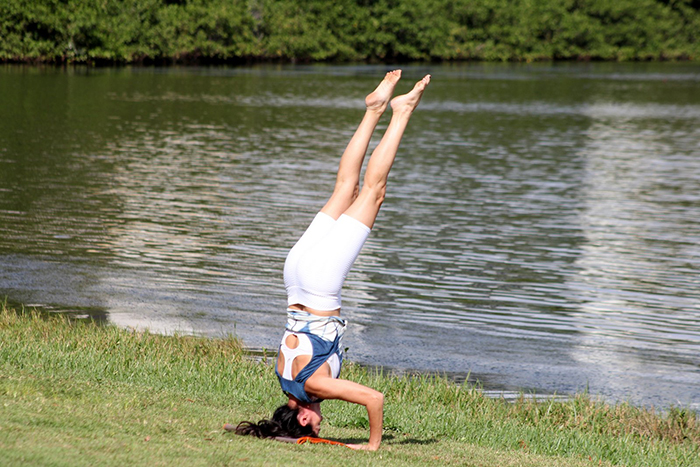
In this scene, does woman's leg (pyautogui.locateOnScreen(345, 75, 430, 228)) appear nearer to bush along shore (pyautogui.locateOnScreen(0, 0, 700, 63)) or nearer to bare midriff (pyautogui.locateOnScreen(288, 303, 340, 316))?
bare midriff (pyautogui.locateOnScreen(288, 303, 340, 316))

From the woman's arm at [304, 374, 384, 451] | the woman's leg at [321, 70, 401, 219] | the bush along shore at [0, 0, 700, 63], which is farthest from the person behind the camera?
the bush along shore at [0, 0, 700, 63]

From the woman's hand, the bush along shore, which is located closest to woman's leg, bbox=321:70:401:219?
the woman's hand

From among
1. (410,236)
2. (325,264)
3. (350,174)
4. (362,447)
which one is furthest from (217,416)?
(410,236)

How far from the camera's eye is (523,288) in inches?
607

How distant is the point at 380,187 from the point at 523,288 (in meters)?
9.47

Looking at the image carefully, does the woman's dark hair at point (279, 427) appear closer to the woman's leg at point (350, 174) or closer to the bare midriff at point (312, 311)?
the bare midriff at point (312, 311)

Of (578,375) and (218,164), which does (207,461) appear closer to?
(578,375)

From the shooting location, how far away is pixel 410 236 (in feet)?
63.3

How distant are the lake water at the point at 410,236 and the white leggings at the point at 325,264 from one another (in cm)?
507

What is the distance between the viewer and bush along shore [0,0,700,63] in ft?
251

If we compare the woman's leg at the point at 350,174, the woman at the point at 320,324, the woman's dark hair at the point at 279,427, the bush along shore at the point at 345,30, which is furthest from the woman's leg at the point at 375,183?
the bush along shore at the point at 345,30

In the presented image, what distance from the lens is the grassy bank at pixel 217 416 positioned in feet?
18.7

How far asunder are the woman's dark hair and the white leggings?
0.77m

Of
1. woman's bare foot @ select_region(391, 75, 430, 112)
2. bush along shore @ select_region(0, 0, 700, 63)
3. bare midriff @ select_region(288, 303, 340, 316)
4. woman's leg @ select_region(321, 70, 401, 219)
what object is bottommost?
bush along shore @ select_region(0, 0, 700, 63)
